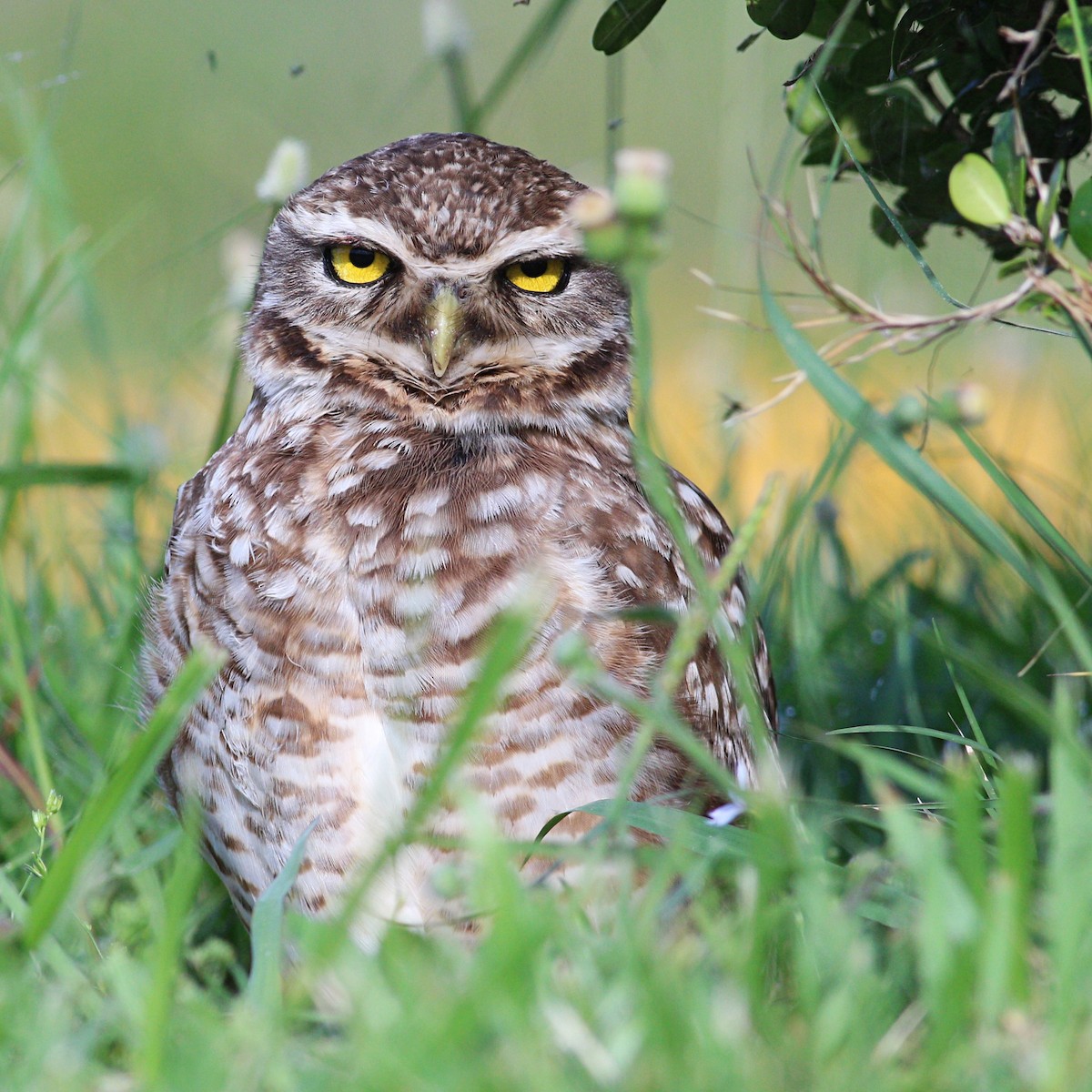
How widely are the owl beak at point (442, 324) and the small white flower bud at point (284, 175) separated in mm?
405

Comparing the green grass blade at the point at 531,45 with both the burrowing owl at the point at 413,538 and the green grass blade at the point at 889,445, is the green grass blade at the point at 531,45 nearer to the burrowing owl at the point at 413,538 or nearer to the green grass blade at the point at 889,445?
the burrowing owl at the point at 413,538

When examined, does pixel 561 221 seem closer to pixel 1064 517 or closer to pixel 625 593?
pixel 625 593

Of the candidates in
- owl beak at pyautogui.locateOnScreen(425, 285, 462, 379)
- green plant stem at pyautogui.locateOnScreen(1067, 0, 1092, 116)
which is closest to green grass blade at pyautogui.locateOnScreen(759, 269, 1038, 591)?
green plant stem at pyautogui.locateOnScreen(1067, 0, 1092, 116)

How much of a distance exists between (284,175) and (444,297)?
468mm

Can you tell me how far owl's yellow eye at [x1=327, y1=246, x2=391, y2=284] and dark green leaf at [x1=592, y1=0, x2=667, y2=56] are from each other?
487 millimetres

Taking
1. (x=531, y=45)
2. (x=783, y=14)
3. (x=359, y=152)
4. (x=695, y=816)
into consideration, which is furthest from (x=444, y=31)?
(x=359, y=152)

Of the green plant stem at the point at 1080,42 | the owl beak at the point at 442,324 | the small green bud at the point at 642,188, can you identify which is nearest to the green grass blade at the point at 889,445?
the small green bud at the point at 642,188

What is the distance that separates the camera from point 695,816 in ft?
5.47

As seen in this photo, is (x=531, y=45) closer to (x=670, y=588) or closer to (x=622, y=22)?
(x=622, y=22)

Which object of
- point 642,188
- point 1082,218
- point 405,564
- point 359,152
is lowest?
point 359,152

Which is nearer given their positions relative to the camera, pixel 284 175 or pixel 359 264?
pixel 359 264

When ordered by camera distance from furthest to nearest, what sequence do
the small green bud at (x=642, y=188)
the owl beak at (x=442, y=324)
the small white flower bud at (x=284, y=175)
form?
1. the small white flower bud at (x=284, y=175)
2. the owl beak at (x=442, y=324)
3. the small green bud at (x=642, y=188)

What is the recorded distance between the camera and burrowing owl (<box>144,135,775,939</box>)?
204 cm

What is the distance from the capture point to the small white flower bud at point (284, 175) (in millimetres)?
2387
